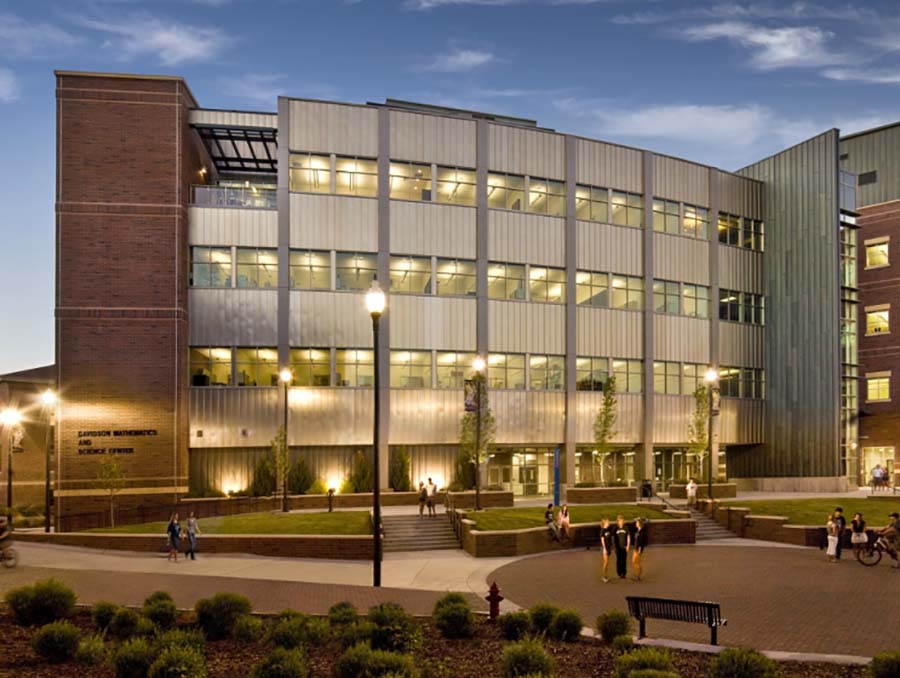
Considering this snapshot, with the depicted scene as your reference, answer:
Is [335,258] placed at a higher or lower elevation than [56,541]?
higher

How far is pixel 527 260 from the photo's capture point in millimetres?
45531

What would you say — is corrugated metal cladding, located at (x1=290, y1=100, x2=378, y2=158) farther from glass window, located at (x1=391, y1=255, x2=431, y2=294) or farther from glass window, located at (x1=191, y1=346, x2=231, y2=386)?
glass window, located at (x1=191, y1=346, x2=231, y2=386)

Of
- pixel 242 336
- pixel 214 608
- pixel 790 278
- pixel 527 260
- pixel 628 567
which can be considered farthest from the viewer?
pixel 790 278

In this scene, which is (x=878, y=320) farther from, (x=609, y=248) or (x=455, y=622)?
(x=455, y=622)

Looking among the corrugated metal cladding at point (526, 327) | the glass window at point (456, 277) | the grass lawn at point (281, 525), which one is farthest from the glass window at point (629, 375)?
the grass lawn at point (281, 525)

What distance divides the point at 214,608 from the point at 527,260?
35.0 meters

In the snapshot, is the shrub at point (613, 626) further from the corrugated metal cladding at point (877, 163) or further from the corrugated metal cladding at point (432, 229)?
the corrugated metal cladding at point (877, 163)

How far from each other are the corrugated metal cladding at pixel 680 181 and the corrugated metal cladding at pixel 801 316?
20.0 ft

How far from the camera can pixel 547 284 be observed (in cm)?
4628

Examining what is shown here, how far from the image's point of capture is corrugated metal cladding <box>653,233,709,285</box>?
4944cm

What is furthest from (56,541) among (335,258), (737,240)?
(737,240)

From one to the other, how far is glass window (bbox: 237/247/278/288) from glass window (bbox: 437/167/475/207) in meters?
10.4

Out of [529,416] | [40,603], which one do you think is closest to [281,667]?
[40,603]

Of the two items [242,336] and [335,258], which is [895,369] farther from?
[242,336]
